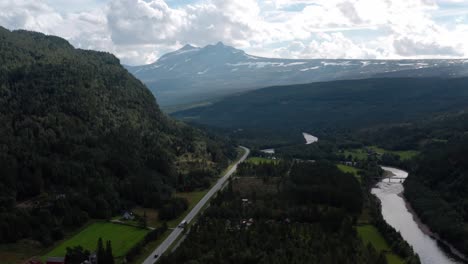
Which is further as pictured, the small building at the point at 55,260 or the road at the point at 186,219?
the road at the point at 186,219

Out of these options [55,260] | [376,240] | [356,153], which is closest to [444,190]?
[376,240]

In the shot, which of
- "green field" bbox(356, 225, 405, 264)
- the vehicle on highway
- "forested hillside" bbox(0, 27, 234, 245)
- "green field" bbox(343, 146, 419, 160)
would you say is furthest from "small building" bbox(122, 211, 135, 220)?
"green field" bbox(343, 146, 419, 160)

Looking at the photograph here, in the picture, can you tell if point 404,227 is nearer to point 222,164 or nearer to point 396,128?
point 222,164

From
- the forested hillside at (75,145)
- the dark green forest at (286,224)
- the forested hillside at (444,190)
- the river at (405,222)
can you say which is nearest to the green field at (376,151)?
the forested hillside at (444,190)

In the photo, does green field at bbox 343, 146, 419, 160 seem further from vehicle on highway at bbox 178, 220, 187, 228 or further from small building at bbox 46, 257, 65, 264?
small building at bbox 46, 257, 65, 264

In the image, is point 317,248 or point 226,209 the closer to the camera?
point 317,248

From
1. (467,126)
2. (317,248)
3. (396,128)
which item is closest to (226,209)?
(317,248)

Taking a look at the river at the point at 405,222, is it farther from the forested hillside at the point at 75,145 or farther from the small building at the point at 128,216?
the small building at the point at 128,216

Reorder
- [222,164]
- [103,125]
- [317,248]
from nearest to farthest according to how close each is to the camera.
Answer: [317,248], [103,125], [222,164]
